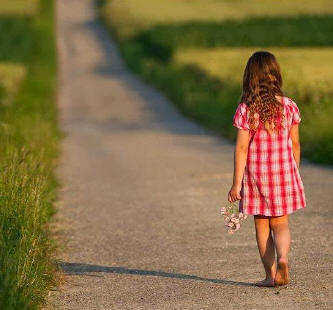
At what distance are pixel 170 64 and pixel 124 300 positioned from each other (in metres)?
35.7

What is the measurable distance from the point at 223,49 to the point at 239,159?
140 ft

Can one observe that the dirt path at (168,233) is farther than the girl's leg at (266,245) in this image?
No

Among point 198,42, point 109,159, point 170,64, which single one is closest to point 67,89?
point 170,64

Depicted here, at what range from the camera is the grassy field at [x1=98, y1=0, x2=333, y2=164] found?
24266 millimetres

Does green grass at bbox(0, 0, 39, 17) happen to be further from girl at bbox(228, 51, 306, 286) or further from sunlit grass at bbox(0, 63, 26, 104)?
girl at bbox(228, 51, 306, 286)

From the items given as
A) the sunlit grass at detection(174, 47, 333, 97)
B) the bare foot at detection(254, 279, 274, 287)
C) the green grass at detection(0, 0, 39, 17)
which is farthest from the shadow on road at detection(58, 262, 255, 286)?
the green grass at detection(0, 0, 39, 17)

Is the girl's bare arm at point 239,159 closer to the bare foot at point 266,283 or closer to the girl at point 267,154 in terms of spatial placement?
the girl at point 267,154

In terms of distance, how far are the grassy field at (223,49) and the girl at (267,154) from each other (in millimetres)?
9158

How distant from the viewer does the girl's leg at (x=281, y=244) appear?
795 centimetres

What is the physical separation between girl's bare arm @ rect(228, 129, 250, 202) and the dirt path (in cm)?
66

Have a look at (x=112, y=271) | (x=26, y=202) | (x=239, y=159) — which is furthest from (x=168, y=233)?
(x=239, y=159)

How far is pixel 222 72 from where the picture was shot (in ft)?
120

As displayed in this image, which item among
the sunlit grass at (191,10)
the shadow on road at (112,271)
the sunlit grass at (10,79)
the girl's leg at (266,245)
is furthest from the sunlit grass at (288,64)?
the girl's leg at (266,245)

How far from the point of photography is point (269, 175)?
26.2ft
